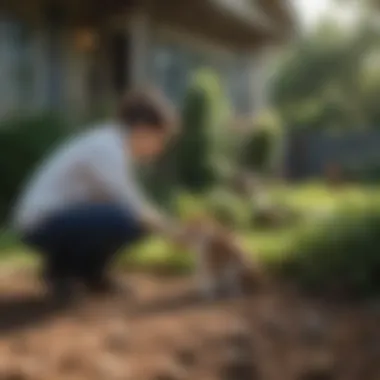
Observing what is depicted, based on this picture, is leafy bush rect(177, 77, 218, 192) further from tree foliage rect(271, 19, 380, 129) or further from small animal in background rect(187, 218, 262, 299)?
tree foliage rect(271, 19, 380, 129)

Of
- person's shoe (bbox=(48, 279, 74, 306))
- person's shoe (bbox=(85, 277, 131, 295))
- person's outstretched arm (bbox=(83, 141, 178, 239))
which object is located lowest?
person's shoe (bbox=(48, 279, 74, 306))

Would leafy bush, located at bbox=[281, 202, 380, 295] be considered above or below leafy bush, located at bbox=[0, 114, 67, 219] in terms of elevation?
below

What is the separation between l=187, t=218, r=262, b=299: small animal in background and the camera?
4.77 meters

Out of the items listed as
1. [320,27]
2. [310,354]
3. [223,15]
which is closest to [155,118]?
[310,354]

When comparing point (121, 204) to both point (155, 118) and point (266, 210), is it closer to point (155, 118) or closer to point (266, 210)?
point (155, 118)

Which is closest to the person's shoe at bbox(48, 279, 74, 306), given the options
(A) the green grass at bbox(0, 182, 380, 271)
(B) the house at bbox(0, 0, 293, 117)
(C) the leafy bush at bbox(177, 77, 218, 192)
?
(A) the green grass at bbox(0, 182, 380, 271)

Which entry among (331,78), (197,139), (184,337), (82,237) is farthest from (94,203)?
(331,78)

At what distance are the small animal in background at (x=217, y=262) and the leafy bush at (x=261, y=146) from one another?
261 inches

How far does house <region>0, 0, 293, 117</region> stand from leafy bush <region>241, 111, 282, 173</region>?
1.25m

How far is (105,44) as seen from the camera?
1151cm

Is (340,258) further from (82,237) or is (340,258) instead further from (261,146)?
(261,146)

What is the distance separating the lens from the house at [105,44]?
9.52 m

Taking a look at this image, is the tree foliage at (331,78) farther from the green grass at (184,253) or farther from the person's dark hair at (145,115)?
the person's dark hair at (145,115)

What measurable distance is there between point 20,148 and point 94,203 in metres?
3.41
